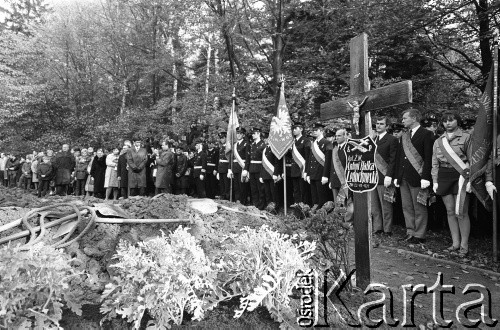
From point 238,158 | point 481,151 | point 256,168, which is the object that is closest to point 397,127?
point 481,151

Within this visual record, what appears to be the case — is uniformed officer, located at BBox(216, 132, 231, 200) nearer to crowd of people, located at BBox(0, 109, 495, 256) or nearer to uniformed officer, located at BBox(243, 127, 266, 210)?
crowd of people, located at BBox(0, 109, 495, 256)

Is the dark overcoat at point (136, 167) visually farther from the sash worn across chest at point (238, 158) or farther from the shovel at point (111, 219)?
the shovel at point (111, 219)

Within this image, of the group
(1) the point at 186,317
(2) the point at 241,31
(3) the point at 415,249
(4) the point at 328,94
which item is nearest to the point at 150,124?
(2) the point at 241,31

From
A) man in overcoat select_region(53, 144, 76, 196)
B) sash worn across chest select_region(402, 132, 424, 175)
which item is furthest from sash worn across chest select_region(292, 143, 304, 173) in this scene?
man in overcoat select_region(53, 144, 76, 196)

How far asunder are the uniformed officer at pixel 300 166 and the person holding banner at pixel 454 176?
3.61m

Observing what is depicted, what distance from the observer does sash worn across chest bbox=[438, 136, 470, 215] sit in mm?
5965

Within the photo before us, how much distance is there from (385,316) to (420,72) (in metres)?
12.7

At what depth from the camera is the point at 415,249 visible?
6.38m

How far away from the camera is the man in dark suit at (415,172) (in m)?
6.65

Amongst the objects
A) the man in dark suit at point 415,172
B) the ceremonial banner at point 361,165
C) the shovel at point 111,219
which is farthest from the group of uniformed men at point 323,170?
the shovel at point 111,219

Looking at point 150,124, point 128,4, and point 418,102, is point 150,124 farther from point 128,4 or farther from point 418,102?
point 418,102

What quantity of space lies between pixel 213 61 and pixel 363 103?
19.4 meters

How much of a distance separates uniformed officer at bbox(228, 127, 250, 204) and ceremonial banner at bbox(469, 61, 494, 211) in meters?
6.41

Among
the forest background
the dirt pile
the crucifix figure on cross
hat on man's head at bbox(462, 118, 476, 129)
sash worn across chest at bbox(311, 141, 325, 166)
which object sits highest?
the forest background
